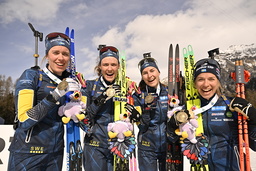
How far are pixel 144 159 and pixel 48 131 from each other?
1.87 metres

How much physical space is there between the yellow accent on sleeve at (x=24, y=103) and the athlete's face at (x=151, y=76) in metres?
2.21

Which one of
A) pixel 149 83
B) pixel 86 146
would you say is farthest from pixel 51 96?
pixel 149 83

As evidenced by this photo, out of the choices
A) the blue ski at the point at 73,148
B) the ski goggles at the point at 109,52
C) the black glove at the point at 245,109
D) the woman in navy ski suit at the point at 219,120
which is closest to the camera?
the black glove at the point at 245,109

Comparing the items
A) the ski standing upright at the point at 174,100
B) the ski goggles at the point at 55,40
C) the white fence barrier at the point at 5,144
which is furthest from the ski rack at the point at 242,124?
the white fence barrier at the point at 5,144

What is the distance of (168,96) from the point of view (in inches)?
145

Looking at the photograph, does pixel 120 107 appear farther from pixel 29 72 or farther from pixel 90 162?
pixel 29 72

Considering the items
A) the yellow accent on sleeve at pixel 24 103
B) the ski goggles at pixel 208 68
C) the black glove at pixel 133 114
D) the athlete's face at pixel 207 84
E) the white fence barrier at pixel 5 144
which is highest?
the ski goggles at pixel 208 68

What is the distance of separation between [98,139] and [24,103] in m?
1.34

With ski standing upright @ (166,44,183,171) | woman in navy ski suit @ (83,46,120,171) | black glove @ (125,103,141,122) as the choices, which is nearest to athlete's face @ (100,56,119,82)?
woman in navy ski suit @ (83,46,120,171)

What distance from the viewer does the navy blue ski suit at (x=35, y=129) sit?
2.44 metres

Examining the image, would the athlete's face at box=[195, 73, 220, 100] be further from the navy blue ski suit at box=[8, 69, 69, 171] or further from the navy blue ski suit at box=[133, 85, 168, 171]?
the navy blue ski suit at box=[8, 69, 69, 171]

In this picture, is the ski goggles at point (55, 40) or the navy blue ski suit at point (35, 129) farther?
the ski goggles at point (55, 40)

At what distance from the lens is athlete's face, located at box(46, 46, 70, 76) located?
2.82 meters

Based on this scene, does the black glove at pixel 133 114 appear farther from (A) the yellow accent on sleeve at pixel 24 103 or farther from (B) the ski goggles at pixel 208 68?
(A) the yellow accent on sleeve at pixel 24 103
